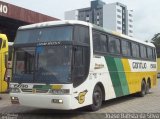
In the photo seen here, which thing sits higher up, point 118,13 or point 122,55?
point 118,13

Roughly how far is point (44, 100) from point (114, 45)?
16.6 feet

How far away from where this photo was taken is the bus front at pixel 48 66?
1099cm

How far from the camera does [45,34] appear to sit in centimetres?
1196

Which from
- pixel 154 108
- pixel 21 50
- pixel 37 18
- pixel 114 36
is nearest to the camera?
pixel 21 50

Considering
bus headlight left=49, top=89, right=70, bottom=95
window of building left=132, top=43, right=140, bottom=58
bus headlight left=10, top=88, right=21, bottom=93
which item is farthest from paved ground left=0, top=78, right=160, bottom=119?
window of building left=132, top=43, right=140, bottom=58

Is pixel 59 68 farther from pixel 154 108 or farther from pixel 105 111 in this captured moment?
pixel 154 108

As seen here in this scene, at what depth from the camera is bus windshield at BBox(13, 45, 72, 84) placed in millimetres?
11109

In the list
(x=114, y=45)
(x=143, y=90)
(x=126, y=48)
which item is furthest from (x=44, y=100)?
(x=143, y=90)

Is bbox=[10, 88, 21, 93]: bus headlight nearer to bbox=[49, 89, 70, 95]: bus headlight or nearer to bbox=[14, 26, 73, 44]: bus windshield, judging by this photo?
bbox=[49, 89, 70, 95]: bus headlight

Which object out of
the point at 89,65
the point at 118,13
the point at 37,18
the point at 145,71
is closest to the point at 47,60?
the point at 89,65

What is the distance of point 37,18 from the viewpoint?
29938mm

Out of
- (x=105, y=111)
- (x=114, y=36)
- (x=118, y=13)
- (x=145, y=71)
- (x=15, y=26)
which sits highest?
(x=118, y=13)

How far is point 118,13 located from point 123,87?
428 ft

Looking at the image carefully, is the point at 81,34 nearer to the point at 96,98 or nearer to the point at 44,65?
the point at 44,65
